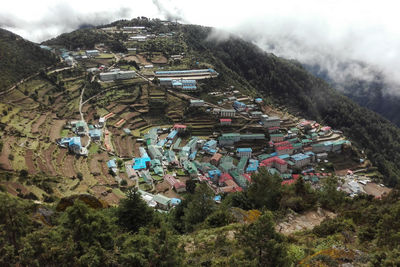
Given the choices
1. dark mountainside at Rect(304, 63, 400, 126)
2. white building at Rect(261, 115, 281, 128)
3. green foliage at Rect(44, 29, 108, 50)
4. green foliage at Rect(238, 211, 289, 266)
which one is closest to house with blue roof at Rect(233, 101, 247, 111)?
white building at Rect(261, 115, 281, 128)

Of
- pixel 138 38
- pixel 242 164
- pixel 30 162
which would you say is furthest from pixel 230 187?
pixel 138 38

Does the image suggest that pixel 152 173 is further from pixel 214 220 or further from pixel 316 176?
pixel 316 176

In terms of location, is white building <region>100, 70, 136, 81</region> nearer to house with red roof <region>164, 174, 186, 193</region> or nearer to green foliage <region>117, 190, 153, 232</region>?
house with red roof <region>164, 174, 186, 193</region>

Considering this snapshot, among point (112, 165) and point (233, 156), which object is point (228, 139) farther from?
point (112, 165)

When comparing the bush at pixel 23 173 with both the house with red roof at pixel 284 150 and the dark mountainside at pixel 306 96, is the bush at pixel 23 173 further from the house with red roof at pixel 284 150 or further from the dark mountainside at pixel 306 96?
the dark mountainside at pixel 306 96

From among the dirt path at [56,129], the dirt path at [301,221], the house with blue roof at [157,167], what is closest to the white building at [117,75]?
the dirt path at [56,129]
